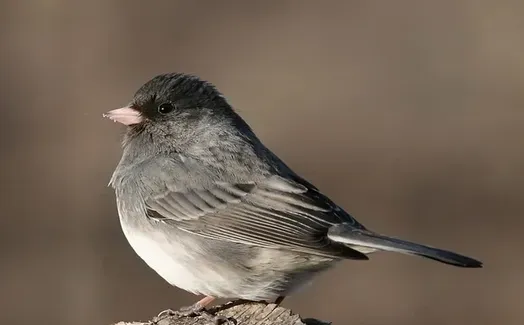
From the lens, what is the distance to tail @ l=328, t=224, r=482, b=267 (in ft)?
12.7

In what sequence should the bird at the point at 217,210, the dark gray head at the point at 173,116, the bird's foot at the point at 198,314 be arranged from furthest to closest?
the dark gray head at the point at 173,116 → the bird at the point at 217,210 → the bird's foot at the point at 198,314

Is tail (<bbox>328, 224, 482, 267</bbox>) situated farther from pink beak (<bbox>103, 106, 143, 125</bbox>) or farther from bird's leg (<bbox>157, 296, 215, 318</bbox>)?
pink beak (<bbox>103, 106, 143, 125</bbox>)

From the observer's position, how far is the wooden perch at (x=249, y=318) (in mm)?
3652

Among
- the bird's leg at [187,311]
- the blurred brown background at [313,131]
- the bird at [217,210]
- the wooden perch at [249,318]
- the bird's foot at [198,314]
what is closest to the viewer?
the wooden perch at [249,318]

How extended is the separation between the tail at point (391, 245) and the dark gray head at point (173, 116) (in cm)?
82

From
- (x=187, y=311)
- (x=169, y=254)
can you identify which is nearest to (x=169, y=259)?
(x=169, y=254)

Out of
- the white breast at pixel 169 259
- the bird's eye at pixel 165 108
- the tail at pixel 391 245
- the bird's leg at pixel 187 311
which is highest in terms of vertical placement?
the bird's eye at pixel 165 108

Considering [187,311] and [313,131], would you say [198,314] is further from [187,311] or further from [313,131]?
[313,131]

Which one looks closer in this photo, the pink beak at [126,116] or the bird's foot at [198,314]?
the bird's foot at [198,314]

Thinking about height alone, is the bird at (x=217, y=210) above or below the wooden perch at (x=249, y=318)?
above

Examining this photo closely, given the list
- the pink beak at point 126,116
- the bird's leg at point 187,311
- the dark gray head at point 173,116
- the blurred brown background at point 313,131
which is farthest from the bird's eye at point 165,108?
the blurred brown background at point 313,131

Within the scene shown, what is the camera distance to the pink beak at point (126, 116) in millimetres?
4889

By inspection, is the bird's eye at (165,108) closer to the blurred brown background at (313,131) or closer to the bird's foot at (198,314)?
the bird's foot at (198,314)

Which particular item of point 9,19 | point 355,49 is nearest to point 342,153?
point 355,49
